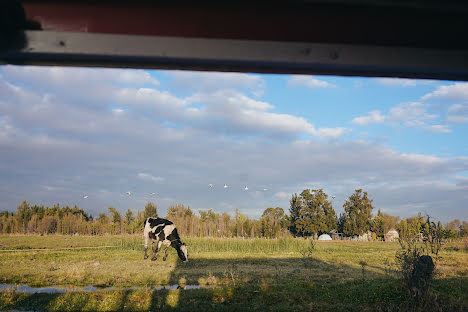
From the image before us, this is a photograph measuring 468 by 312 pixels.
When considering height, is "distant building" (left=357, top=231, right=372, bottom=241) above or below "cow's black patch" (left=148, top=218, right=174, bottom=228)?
below

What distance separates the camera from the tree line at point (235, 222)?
35.5 metres

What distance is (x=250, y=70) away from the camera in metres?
2.84

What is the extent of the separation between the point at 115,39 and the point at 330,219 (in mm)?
46757

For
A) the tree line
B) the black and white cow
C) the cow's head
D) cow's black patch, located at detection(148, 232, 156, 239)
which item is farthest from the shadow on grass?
the tree line

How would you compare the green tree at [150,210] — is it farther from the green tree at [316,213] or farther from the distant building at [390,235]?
the distant building at [390,235]

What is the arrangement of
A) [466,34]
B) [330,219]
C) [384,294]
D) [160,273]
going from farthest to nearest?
[330,219], [160,273], [384,294], [466,34]

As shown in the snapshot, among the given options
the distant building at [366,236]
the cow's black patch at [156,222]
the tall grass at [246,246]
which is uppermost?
the cow's black patch at [156,222]

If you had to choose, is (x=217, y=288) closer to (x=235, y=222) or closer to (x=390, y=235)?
(x=235, y=222)

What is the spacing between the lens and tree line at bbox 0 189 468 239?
3550 cm

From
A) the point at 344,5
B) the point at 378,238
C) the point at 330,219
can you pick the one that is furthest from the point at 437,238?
the point at 378,238

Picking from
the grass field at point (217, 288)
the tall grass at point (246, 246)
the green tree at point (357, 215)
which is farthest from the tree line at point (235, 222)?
the grass field at point (217, 288)

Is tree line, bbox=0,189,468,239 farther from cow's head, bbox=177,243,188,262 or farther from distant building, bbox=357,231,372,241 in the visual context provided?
cow's head, bbox=177,243,188,262

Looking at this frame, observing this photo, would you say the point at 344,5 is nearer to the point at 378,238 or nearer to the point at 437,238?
the point at 437,238

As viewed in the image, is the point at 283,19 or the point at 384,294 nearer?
the point at 283,19
